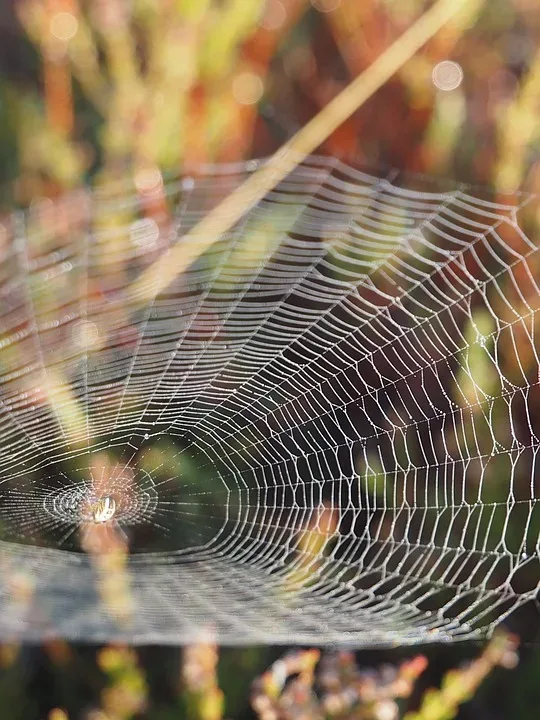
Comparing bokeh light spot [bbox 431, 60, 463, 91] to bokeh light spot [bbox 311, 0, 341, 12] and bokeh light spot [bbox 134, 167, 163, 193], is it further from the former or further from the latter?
bokeh light spot [bbox 134, 167, 163, 193]

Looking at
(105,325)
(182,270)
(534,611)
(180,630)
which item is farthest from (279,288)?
(534,611)

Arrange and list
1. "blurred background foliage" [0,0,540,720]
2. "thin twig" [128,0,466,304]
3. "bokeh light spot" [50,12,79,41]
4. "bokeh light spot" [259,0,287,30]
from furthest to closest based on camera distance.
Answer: "bokeh light spot" [259,0,287,30] → "bokeh light spot" [50,12,79,41] → "thin twig" [128,0,466,304] → "blurred background foliage" [0,0,540,720]

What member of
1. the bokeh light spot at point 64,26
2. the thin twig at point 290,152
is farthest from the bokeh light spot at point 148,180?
the bokeh light spot at point 64,26

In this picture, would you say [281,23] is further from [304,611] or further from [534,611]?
[534,611]

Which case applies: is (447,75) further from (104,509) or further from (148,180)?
(104,509)

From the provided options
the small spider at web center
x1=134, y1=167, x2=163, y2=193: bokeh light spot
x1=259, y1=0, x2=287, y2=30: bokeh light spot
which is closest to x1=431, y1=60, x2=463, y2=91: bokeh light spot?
x1=259, y1=0, x2=287, y2=30: bokeh light spot

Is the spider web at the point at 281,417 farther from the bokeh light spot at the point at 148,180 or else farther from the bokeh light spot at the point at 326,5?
the bokeh light spot at the point at 326,5
